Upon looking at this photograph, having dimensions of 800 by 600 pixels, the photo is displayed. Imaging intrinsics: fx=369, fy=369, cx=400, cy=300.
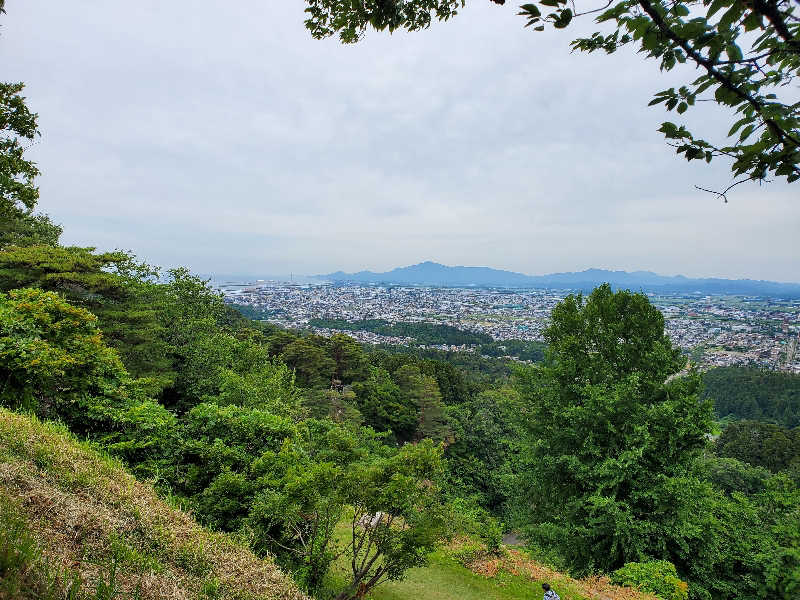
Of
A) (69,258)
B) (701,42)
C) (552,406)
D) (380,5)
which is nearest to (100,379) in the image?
(69,258)

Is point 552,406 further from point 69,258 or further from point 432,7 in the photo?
point 69,258

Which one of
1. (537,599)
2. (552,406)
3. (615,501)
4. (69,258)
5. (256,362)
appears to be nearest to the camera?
(537,599)

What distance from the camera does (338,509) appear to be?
Result: 213 inches

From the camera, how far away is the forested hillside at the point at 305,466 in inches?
149

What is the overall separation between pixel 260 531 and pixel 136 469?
2.28 m

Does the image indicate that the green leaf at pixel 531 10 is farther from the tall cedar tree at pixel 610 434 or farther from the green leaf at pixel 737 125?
the tall cedar tree at pixel 610 434

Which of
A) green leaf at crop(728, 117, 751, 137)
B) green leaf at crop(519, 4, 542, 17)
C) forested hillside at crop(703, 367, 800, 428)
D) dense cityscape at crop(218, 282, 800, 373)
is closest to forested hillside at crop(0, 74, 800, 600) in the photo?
green leaf at crop(519, 4, 542, 17)

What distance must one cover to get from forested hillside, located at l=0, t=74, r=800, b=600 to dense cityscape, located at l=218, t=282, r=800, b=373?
47104mm

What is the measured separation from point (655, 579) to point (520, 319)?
130778 mm

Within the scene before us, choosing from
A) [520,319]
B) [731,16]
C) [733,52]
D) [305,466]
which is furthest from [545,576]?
[520,319]

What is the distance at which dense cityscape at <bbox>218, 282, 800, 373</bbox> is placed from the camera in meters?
82.2

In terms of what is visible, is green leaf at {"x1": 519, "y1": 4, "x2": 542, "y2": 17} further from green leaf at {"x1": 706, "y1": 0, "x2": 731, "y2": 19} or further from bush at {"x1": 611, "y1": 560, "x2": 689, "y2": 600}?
bush at {"x1": 611, "y1": 560, "x2": 689, "y2": 600}

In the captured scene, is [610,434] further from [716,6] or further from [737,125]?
[716,6]

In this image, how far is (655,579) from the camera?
775cm
